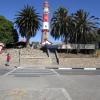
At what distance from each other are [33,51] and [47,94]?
48.6m

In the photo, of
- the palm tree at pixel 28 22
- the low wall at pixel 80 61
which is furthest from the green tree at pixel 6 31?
the low wall at pixel 80 61

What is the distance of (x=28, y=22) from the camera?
2660 inches

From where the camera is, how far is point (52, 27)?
66.4 meters

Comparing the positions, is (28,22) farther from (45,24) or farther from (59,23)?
(45,24)

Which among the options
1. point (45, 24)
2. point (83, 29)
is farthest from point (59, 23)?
point (45, 24)

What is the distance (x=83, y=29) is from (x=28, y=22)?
10775 millimetres

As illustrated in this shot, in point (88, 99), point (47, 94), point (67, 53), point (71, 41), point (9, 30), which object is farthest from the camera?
point (9, 30)

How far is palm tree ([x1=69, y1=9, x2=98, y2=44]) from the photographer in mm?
63094

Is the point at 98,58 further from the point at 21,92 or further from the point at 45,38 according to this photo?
the point at 21,92

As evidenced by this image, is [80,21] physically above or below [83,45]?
above

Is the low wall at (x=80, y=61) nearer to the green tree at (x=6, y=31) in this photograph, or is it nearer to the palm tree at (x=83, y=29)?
the palm tree at (x=83, y=29)

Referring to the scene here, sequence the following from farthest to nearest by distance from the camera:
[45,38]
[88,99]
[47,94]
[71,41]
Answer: [45,38], [71,41], [47,94], [88,99]

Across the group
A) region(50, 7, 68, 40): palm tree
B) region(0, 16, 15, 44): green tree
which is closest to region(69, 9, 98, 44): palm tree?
region(50, 7, 68, 40): palm tree

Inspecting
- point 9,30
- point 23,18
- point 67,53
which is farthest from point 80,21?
point 9,30
